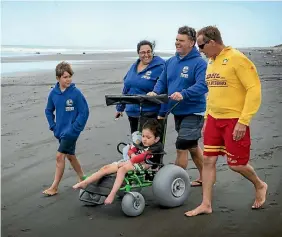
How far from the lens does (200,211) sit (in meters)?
5.27

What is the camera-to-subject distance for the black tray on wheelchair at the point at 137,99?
222 inches

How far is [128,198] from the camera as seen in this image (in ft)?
17.3

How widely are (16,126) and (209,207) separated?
5.92 meters

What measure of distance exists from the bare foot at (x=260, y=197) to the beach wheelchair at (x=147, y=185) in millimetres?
769

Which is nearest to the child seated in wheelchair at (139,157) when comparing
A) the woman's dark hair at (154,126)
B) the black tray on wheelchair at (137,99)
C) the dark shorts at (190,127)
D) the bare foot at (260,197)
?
the woman's dark hair at (154,126)

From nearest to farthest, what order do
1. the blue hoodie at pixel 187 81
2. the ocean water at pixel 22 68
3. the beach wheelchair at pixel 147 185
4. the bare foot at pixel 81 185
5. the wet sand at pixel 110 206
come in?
the wet sand at pixel 110 206 → the beach wheelchair at pixel 147 185 → the bare foot at pixel 81 185 → the blue hoodie at pixel 187 81 → the ocean water at pixel 22 68

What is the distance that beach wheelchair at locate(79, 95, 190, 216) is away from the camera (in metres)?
5.30

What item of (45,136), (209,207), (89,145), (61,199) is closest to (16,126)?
(45,136)

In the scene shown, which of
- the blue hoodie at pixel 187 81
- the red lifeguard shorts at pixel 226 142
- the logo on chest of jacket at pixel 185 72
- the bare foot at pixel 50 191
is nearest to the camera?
the red lifeguard shorts at pixel 226 142

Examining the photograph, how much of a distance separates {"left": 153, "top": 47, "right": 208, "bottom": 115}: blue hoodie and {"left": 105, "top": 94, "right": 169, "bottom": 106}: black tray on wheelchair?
280mm

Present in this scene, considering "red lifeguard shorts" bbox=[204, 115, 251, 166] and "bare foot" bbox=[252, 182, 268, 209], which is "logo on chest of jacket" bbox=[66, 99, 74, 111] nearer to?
"red lifeguard shorts" bbox=[204, 115, 251, 166]

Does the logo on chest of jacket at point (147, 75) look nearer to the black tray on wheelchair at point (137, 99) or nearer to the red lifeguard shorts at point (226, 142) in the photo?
the black tray on wheelchair at point (137, 99)

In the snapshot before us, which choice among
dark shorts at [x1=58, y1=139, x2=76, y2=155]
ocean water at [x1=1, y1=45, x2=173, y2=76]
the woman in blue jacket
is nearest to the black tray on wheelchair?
the woman in blue jacket

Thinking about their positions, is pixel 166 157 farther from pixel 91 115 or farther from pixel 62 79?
pixel 91 115
